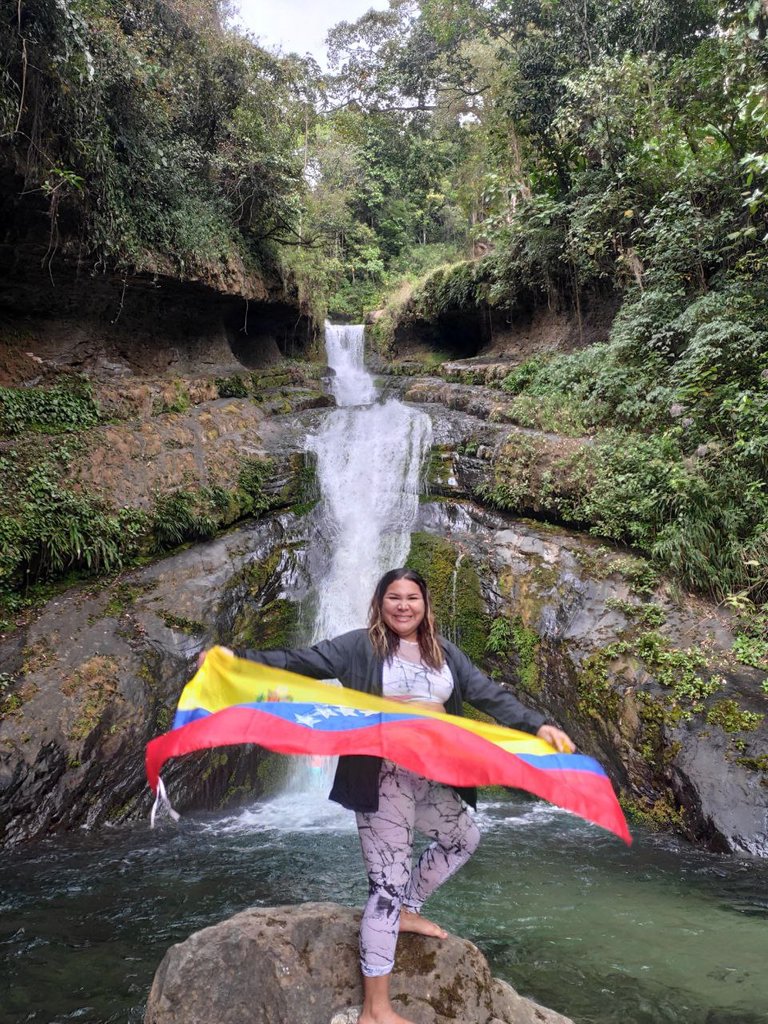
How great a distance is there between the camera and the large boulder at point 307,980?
7.52ft

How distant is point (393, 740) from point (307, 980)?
3.57 ft

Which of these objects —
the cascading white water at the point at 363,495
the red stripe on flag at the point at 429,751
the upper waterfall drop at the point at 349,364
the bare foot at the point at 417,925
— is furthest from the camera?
the upper waterfall drop at the point at 349,364

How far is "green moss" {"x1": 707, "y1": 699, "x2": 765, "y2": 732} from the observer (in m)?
5.34

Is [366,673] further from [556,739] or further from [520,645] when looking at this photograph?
[520,645]

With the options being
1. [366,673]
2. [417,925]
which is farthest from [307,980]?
[366,673]

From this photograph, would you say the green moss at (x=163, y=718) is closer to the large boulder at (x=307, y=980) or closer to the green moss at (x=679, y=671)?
the large boulder at (x=307, y=980)

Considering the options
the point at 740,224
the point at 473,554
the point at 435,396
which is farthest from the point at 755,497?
the point at 435,396

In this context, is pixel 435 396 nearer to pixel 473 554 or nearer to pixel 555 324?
pixel 555 324

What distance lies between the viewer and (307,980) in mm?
2387

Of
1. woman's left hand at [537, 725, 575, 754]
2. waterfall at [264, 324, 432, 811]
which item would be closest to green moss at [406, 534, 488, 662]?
waterfall at [264, 324, 432, 811]

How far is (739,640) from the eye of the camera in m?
6.04

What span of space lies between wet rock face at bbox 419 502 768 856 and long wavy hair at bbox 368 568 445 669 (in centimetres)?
409

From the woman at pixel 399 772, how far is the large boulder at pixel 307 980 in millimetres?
→ 130

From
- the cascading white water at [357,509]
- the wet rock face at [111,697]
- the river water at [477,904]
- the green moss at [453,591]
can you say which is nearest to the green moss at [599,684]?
the river water at [477,904]
